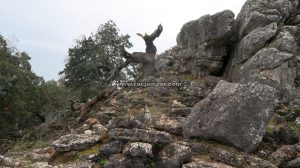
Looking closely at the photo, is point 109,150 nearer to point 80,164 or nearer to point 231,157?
point 80,164

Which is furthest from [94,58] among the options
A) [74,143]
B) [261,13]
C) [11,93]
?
[74,143]

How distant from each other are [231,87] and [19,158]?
7972 mm

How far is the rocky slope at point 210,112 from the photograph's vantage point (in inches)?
493

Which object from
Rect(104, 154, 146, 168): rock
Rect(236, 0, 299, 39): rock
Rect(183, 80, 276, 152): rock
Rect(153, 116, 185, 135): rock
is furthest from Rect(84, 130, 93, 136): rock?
Rect(236, 0, 299, 39): rock

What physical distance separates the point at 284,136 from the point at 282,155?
199 centimetres

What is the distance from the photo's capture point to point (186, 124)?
1471 cm

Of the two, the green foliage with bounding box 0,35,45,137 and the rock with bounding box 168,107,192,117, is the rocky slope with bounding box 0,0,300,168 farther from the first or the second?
the green foliage with bounding box 0,35,45,137

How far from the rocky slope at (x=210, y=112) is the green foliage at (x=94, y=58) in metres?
15.1

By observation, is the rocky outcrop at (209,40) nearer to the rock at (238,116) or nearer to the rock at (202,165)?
the rock at (238,116)

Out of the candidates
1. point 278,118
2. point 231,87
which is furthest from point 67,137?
point 278,118

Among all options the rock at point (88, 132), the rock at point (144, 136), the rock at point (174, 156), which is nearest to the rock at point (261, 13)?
the rock at point (88, 132)

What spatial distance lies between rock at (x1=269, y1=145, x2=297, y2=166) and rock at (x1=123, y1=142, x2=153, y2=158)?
393 centimetres

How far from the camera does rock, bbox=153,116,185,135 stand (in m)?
15.1

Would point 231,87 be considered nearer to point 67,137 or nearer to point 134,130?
point 134,130
